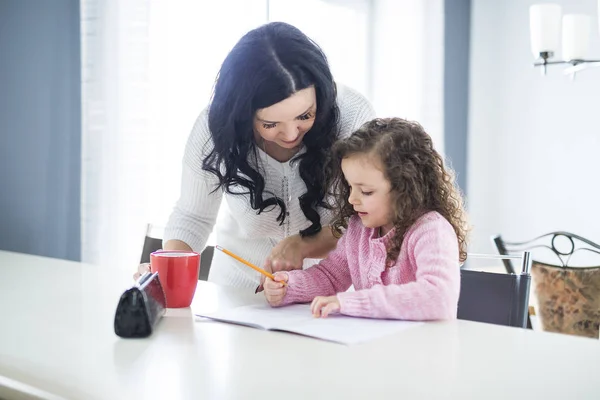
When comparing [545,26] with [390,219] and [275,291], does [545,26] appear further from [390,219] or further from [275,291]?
[275,291]

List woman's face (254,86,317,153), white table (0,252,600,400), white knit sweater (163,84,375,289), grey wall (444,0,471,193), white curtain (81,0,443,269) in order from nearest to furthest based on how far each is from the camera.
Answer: white table (0,252,600,400), woman's face (254,86,317,153), white knit sweater (163,84,375,289), white curtain (81,0,443,269), grey wall (444,0,471,193)

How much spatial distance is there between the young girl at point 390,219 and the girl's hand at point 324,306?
7cm

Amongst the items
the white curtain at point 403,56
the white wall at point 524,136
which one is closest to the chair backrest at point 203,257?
the white curtain at point 403,56

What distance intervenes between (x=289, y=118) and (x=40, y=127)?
1.27m

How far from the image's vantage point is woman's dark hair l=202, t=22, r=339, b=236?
137 cm

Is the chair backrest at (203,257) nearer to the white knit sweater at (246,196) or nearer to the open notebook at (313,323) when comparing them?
the white knit sweater at (246,196)

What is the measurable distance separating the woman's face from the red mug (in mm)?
329

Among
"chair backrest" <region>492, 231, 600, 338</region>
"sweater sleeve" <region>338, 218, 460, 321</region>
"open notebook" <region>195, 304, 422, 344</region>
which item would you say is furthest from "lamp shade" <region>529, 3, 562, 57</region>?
"open notebook" <region>195, 304, 422, 344</region>

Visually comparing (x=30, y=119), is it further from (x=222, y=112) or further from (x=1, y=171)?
(x=222, y=112)

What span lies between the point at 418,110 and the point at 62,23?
2.21 meters

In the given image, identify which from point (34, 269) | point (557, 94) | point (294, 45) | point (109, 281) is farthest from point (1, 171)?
point (557, 94)

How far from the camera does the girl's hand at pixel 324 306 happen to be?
1132 millimetres

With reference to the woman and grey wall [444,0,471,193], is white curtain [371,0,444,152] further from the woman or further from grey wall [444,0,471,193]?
the woman

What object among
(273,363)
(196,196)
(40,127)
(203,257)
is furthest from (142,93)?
(273,363)
